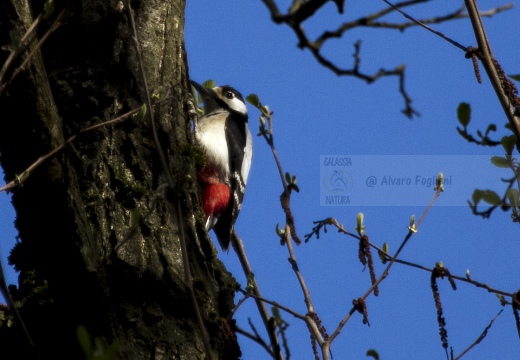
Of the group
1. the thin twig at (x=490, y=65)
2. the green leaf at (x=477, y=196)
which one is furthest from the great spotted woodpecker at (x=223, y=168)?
the thin twig at (x=490, y=65)

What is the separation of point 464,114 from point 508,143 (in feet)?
0.53

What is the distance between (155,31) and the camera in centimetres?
305

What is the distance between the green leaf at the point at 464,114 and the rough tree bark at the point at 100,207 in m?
0.84

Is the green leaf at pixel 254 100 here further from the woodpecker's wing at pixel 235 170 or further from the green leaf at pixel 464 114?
the green leaf at pixel 464 114

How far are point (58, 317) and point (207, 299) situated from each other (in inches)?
19.9

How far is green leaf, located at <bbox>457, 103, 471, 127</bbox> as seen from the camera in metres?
2.11

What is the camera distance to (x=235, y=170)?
16.8ft

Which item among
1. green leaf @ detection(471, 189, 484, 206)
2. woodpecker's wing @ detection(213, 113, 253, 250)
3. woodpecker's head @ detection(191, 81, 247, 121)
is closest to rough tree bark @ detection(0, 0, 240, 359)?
green leaf @ detection(471, 189, 484, 206)

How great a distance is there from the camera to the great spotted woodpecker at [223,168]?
15.8 ft

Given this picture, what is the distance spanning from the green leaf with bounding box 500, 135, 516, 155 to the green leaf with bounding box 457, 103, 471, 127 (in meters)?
0.12

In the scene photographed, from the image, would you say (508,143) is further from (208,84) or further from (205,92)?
(205,92)

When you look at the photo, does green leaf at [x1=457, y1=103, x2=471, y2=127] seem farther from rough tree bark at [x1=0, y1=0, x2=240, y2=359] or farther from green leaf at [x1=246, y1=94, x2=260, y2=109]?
green leaf at [x1=246, y1=94, x2=260, y2=109]

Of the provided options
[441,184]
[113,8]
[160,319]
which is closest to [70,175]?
[160,319]

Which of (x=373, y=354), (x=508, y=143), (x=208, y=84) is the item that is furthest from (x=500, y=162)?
(x=208, y=84)
